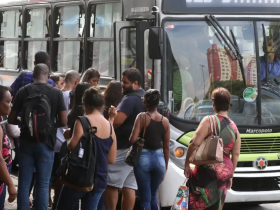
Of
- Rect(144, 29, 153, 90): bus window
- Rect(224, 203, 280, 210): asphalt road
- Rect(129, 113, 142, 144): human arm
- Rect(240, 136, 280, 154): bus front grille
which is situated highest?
Rect(144, 29, 153, 90): bus window

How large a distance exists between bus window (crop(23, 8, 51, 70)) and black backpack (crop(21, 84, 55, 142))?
4.86m

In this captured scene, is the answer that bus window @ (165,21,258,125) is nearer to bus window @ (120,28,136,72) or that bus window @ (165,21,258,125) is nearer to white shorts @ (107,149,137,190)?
bus window @ (120,28,136,72)

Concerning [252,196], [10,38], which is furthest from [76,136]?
[10,38]

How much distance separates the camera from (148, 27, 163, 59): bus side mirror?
8070mm

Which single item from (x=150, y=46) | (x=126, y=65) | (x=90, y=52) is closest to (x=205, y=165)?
(x=150, y=46)

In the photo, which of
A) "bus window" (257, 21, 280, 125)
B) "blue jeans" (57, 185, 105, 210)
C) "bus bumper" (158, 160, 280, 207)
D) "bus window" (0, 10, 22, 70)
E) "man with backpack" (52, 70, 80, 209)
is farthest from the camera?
"bus window" (0, 10, 22, 70)

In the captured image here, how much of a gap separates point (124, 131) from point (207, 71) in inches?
65.1

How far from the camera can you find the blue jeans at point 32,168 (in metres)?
6.86

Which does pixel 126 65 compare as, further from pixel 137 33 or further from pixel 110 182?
pixel 110 182

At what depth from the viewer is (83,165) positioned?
5660 millimetres

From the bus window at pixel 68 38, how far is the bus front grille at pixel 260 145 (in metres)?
3.04

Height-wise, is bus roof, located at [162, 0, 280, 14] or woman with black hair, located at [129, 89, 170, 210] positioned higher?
bus roof, located at [162, 0, 280, 14]

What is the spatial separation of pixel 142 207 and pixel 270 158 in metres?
2.06

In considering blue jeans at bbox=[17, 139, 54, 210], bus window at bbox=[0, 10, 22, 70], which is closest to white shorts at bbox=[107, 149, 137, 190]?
blue jeans at bbox=[17, 139, 54, 210]
